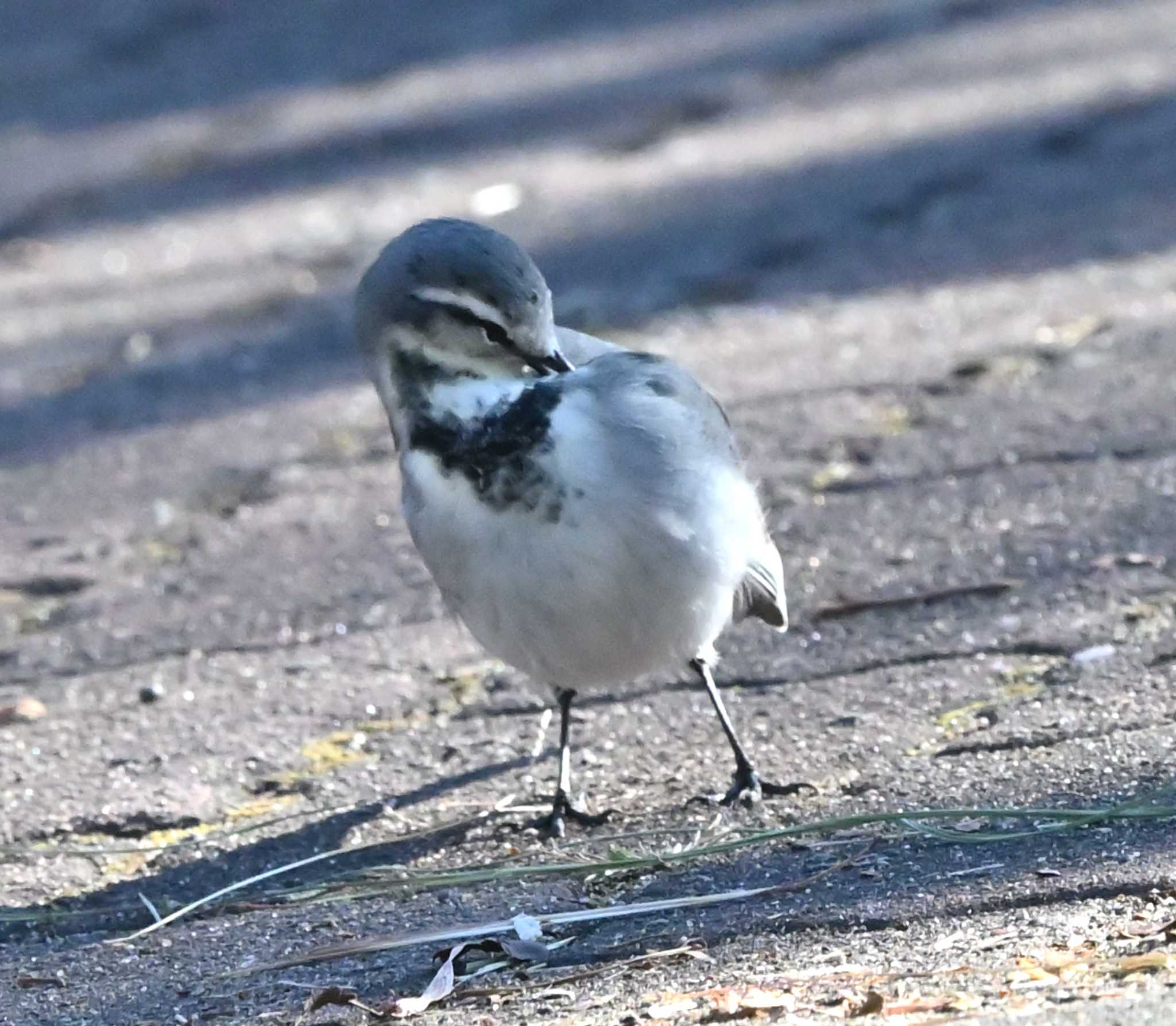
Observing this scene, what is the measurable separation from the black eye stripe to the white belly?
219 millimetres

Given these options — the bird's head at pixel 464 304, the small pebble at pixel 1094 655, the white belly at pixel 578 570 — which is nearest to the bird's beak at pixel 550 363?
the bird's head at pixel 464 304

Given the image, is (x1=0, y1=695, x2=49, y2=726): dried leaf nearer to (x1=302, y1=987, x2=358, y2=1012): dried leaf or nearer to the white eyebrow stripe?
the white eyebrow stripe

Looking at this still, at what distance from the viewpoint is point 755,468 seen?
530 centimetres

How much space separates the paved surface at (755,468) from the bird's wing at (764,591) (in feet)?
0.55

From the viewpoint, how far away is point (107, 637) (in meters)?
4.87

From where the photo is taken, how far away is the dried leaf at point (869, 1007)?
2613mm

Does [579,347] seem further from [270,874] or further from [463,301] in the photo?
[270,874]

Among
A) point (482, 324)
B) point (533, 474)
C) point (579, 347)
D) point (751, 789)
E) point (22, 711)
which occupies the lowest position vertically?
point (751, 789)

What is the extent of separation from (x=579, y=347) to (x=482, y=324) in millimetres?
569

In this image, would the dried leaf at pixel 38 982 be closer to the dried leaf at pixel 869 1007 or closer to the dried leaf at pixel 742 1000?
the dried leaf at pixel 742 1000

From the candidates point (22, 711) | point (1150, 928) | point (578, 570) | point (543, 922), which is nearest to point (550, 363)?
point (578, 570)

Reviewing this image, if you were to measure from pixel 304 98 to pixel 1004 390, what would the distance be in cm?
540

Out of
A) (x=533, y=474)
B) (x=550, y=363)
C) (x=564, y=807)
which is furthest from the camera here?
(x=564, y=807)

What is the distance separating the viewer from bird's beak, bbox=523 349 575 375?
11.4 feet
